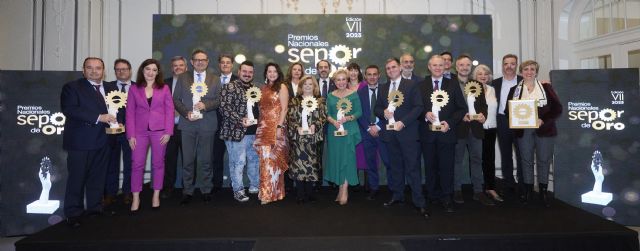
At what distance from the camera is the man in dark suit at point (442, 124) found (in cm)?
345

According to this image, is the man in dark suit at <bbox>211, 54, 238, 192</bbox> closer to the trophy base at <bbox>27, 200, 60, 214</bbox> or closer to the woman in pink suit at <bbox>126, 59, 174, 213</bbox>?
the woman in pink suit at <bbox>126, 59, 174, 213</bbox>

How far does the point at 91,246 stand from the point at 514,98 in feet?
13.6

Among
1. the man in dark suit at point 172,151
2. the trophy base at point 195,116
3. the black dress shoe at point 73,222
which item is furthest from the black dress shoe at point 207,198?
the black dress shoe at point 73,222

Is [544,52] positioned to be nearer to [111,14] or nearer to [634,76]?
[634,76]

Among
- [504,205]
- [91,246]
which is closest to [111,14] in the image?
[91,246]

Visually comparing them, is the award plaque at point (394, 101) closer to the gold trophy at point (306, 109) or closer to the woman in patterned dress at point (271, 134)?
the gold trophy at point (306, 109)

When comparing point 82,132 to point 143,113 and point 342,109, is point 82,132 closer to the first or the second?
point 143,113

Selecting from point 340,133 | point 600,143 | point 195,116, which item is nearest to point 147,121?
point 195,116

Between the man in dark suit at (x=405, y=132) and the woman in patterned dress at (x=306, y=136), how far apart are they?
2.09ft

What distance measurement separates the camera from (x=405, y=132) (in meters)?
3.49

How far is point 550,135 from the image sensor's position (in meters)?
3.78

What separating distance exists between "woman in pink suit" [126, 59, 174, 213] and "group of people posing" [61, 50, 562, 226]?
1cm

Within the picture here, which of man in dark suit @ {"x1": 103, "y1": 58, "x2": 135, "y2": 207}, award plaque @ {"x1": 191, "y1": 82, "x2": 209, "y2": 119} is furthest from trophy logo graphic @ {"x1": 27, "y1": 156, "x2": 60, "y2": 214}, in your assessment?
award plaque @ {"x1": 191, "y1": 82, "x2": 209, "y2": 119}

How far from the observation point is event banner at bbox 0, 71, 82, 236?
11.7 feet
